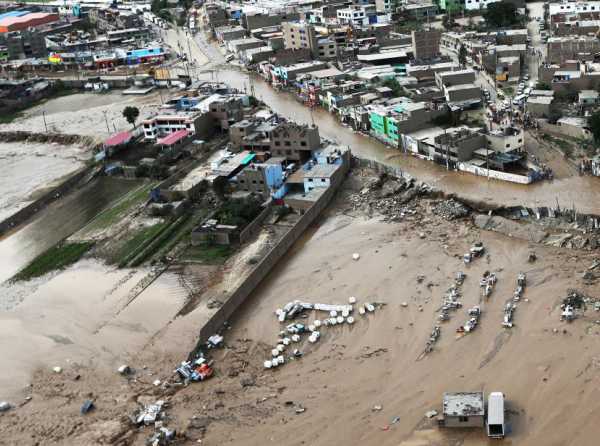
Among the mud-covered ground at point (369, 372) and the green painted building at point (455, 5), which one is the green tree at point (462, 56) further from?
the mud-covered ground at point (369, 372)

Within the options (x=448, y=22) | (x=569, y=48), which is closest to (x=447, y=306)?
(x=569, y=48)

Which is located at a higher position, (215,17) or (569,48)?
(215,17)

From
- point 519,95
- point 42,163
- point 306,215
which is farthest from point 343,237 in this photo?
point 42,163

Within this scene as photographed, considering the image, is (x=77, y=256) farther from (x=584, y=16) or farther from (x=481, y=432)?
(x=584, y=16)

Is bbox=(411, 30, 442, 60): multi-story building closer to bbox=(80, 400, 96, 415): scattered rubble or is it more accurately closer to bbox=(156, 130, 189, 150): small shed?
bbox=(156, 130, 189, 150): small shed

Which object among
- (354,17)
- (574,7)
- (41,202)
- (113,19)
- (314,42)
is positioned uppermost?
(113,19)

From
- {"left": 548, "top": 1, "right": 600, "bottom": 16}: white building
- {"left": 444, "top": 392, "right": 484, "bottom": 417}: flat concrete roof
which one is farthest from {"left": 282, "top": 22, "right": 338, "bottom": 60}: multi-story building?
{"left": 444, "top": 392, "right": 484, "bottom": 417}: flat concrete roof

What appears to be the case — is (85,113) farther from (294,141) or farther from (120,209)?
(294,141)
